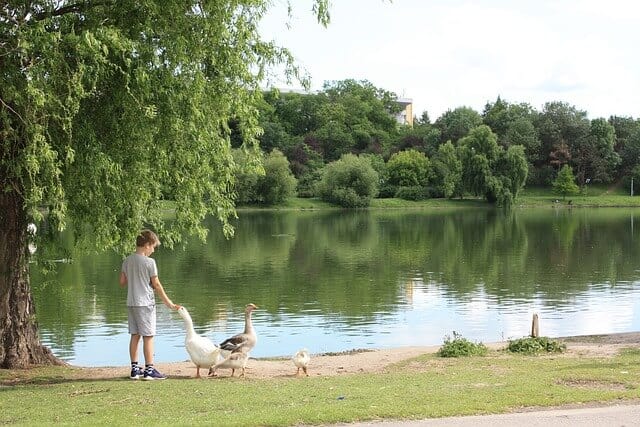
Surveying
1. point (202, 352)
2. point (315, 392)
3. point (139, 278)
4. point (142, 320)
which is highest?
point (139, 278)

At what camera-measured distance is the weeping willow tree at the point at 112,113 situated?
11.1 meters

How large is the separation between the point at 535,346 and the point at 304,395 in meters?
7.23

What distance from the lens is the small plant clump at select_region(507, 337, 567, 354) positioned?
15773mm

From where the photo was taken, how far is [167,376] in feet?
40.2

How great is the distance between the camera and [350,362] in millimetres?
15047

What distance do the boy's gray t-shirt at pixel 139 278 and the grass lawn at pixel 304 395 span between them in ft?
3.52

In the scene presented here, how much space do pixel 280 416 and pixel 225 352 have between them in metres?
3.97

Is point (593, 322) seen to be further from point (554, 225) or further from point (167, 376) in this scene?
point (554, 225)

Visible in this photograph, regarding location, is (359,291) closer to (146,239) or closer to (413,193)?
(146,239)

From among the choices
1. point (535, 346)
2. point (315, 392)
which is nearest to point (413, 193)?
point (535, 346)

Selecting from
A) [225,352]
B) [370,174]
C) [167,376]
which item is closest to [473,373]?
[225,352]

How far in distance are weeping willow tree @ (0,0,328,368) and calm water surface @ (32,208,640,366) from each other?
458 centimetres

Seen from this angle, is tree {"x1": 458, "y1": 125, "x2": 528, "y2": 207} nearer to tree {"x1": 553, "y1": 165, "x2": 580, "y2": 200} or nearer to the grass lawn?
tree {"x1": 553, "y1": 165, "x2": 580, "y2": 200}

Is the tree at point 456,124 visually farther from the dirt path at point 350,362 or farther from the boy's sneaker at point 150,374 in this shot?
the boy's sneaker at point 150,374
